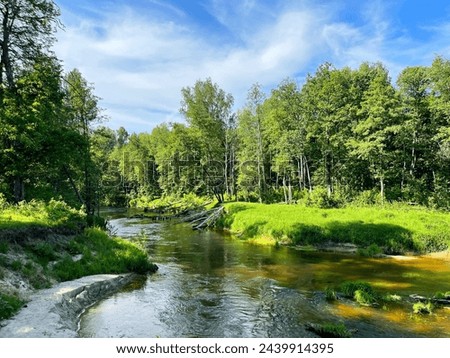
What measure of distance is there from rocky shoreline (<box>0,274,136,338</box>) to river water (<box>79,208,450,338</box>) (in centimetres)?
58

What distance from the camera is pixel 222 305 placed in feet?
49.3

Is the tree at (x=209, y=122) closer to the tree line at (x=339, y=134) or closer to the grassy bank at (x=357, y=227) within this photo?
the tree line at (x=339, y=134)

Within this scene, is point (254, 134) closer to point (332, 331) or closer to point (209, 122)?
point (209, 122)

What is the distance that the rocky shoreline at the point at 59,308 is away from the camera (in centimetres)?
980

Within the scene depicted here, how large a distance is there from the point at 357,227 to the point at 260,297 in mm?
17479

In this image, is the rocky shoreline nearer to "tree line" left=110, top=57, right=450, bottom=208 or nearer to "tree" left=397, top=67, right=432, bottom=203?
"tree line" left=110, top=57, right=450, bottom=208

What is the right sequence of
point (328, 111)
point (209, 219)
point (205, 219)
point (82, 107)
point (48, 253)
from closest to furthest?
point (48, 253) < point (82, 107) < point (209, 219) < point (205, 219) < point (328, 111)

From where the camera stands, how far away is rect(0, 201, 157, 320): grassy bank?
13125 millimetres

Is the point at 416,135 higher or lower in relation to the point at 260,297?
higher

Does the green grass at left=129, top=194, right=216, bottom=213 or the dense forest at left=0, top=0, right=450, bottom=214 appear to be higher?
the dense forest at left=0, top=0, right=450, bottom=214

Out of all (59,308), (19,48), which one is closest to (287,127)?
(19,48)

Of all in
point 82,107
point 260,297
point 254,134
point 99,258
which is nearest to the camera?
point 260,297

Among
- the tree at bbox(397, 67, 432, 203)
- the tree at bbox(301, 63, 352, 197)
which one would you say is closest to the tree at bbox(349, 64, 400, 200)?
the tree at bbox(397, 67, 432, 203)

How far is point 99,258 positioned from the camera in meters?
19.6
